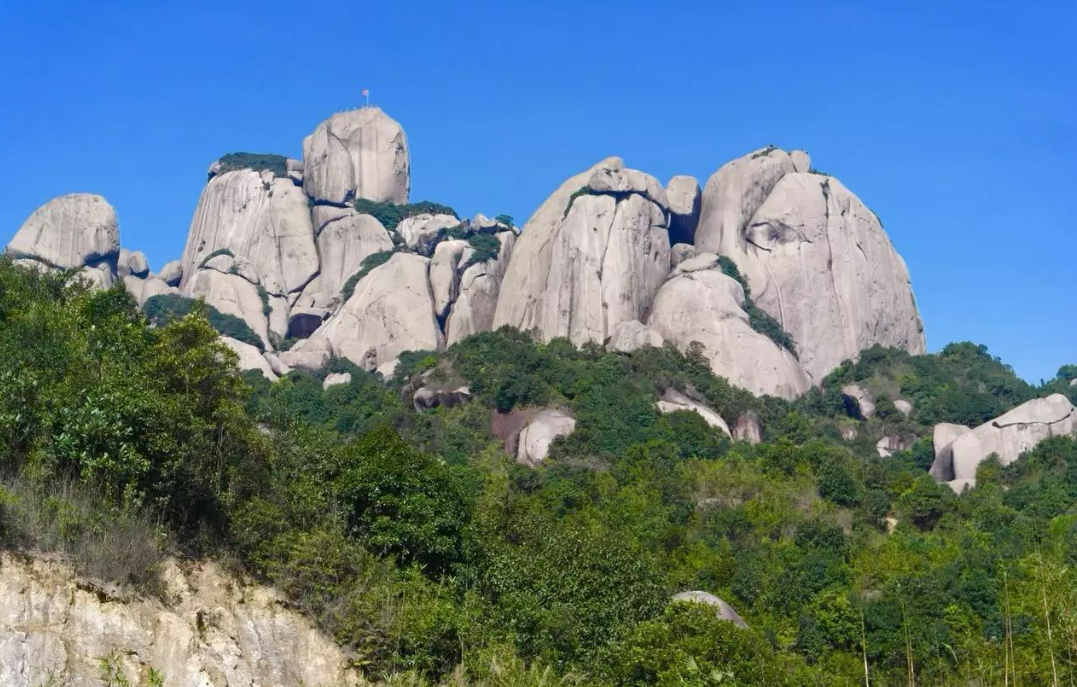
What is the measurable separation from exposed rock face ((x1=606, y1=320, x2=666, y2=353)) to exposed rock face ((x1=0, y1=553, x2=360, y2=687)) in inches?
1477

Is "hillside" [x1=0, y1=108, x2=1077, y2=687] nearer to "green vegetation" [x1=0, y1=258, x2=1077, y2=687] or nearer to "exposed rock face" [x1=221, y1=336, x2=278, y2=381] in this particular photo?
"green vegetation" [x1=0, y1=258, x2=1077, y2=687]

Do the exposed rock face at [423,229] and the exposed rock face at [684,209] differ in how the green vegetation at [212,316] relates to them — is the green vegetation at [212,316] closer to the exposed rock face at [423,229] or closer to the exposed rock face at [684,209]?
the exposed rock face at [423,229]

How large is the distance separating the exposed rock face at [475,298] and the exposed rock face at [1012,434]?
76.1 feet

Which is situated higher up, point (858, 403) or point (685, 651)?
point (858, 403)

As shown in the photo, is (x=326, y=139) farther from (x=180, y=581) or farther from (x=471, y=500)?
(x=180, y=581)

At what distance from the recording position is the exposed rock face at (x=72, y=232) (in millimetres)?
71250

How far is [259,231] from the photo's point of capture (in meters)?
73.3

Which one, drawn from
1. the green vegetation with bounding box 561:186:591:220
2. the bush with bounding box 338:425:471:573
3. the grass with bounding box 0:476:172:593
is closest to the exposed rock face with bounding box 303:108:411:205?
the green vegetation with bounding box 561:186:591:220

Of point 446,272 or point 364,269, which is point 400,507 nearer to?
point 446,272

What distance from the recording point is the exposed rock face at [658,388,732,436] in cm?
5031

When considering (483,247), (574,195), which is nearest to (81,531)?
(574,195)

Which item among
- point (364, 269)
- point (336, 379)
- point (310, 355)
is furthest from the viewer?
point (364, 269)

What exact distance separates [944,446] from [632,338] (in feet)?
42.2

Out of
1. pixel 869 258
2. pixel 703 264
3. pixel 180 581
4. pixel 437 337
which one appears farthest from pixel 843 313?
pixel 180 581
